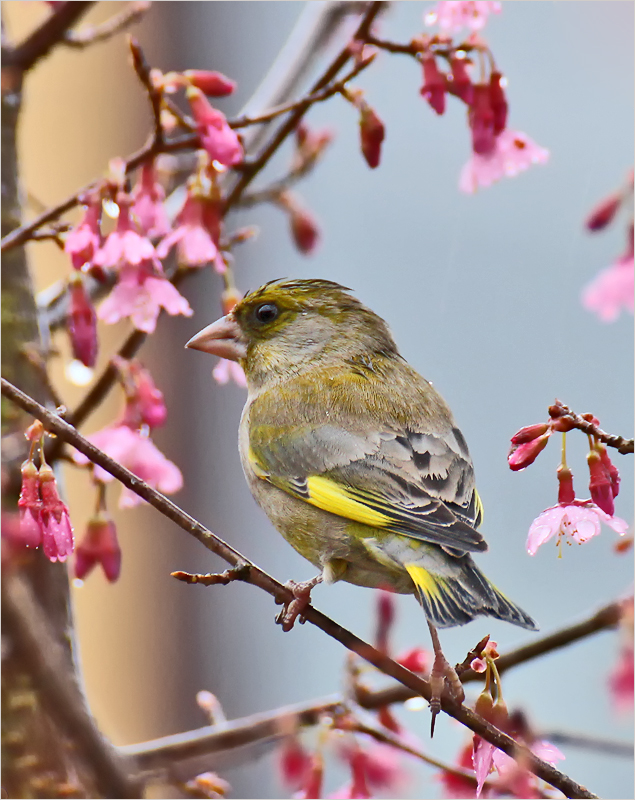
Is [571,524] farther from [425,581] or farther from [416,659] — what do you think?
[416,659]

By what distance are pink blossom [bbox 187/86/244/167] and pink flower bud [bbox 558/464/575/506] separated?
0.60 metres

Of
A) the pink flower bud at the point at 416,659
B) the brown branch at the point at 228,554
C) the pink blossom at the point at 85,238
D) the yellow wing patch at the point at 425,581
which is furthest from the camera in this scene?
the pink flower bud at the point at 416,659

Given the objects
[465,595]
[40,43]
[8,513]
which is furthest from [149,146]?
[465,595]

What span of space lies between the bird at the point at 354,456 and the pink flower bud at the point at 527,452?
7.1 inches

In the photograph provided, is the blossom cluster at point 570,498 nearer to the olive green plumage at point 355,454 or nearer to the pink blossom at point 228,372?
the olive green plumage at point 355,454

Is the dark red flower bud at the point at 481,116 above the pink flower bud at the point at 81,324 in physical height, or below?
above

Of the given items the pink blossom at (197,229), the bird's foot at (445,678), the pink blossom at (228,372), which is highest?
the pink blossom at (197,229)

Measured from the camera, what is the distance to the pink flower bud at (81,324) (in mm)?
1402

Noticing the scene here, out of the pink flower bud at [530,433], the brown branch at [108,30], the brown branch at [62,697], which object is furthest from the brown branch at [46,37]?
the pink flower bud at [530,433]

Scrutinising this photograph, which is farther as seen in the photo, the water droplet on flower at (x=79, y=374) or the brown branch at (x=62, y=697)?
the water droplet on flower at (x=79, y=374)

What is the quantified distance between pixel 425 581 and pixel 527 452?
0.27 m

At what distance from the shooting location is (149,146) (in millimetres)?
1334

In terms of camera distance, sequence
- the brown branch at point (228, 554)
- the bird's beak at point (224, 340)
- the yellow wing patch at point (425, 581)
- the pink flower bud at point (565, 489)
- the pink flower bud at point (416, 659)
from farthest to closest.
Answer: the bird's beak at point (224, 340)
the pink flower bud at point (416, 659)
the yellow wing patch at point (425, 581)
the pink flower bud at point (565, 489)
the brown branch at point (228, 554)

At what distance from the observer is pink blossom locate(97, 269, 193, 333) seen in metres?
1.38
